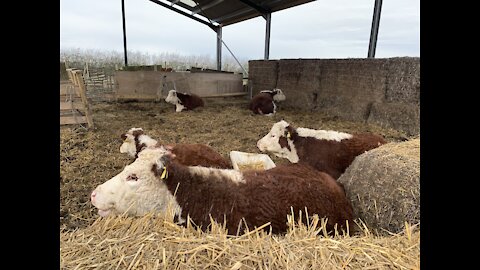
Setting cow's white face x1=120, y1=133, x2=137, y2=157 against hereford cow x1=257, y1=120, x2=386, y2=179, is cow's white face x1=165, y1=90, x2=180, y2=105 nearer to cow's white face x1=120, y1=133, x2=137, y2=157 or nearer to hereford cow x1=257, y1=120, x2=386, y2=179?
cow's white face x1=120, y1=133, x2=137, y2=157

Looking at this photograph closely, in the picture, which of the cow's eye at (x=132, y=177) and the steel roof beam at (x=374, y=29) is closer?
the cow's eye at (x=132, y=177)

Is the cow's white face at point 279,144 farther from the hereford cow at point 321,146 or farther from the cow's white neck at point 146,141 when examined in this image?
the cow's white neck at point 146,141

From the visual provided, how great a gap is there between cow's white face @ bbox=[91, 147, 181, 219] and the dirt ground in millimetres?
292

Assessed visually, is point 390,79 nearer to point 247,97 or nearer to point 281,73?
point 281,73

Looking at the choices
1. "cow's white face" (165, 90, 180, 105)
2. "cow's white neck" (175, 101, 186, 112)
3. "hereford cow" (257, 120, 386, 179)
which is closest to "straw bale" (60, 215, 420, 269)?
"hereford cow" (257, 120, 386, 179)

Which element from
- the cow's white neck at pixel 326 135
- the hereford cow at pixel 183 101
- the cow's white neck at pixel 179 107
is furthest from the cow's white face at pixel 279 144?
the hereford cow at pixel 183 101

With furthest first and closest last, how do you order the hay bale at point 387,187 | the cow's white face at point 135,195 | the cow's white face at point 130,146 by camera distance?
the cow's white face at point 130,146 → the hay bale at point 387,187 → the cow's white face at point 135,195

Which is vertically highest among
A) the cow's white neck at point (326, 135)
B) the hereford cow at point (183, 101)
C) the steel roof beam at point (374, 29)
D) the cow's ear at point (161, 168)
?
the steel roof beam at point (374, 29)

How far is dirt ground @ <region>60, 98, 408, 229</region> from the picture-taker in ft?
14.0

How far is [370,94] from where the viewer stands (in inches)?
340

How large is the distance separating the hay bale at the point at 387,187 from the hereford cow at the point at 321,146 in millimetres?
830

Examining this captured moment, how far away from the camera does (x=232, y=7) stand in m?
15.6

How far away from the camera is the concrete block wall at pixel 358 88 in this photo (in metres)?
7.43
